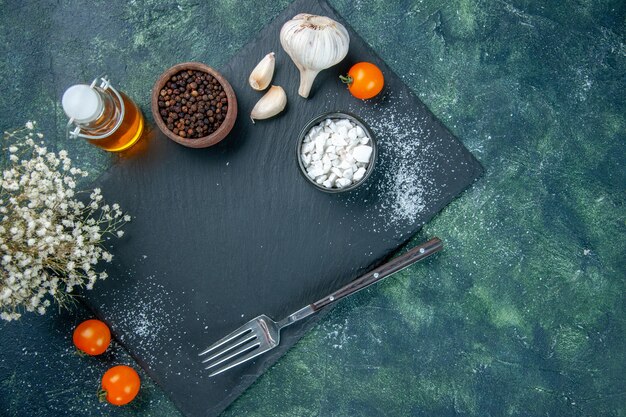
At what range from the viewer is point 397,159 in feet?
5.39

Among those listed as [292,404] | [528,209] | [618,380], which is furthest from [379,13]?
[618,380]

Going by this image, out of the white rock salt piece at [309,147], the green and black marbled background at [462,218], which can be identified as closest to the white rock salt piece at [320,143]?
the white rock salt piece at [309,147]

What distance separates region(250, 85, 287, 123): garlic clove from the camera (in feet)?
5.24

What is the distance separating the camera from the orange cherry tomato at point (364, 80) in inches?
61.2

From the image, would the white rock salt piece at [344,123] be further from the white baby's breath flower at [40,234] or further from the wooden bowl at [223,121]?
the white baby's breath flower at [40,234]

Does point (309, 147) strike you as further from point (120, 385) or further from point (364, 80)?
point (120, 385)

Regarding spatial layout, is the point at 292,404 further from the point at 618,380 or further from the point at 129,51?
the point at 129,51

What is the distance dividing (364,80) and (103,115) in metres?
0.61

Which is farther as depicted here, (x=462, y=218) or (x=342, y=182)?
(x=462, y=218)

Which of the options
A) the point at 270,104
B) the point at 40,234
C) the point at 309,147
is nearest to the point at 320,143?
the point at 309,147

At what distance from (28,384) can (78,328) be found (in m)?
0.23

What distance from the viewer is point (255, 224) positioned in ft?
5.40

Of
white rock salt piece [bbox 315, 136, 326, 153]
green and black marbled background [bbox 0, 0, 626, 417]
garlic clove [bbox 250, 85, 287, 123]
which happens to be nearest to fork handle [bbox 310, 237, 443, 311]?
green and black marbled background [bbox 0, 0, 626, 417]

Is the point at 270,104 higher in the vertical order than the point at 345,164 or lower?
higher
